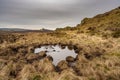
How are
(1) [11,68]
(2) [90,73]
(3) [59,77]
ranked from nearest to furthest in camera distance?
1. (3) [59,77]
2. (2) [90,73]
3. (1) [11,68]

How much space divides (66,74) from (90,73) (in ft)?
12.2

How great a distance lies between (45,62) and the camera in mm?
35719

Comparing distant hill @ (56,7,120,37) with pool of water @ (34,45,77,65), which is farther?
distant hill @ (56,7,120,37)

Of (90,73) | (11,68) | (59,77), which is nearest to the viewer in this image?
(59,77)

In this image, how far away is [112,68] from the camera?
105 feet

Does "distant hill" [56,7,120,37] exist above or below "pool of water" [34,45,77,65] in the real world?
above

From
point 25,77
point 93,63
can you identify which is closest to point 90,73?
point 93,63

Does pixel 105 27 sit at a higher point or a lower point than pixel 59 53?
higher

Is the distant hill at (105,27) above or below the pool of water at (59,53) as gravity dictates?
above

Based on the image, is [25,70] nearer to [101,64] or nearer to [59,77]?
[59,77]

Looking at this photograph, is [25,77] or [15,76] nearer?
[25,77]

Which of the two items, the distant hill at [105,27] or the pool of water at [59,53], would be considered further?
the distant hill at [105,27]

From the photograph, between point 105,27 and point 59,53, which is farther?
point 105,27

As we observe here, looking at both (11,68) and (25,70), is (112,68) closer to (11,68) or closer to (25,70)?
(25,70)
